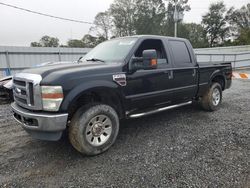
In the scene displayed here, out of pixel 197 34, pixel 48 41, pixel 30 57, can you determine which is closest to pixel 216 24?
pixel 197 34

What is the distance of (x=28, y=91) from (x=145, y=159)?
1.96 meters

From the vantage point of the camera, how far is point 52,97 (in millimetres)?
2541

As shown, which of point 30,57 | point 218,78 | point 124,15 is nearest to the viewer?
point 218,78

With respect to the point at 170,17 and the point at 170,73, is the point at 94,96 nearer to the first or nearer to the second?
the point at 170,73

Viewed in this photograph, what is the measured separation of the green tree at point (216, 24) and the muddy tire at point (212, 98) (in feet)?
197

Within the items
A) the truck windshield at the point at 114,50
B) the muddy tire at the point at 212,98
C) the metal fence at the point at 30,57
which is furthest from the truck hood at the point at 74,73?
the metal fence at the point at 30,57

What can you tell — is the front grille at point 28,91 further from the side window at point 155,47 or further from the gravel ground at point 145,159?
the side window at point 155,47

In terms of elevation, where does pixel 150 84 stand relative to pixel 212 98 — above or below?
above

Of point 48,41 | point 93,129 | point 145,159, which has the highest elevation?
point 48,41

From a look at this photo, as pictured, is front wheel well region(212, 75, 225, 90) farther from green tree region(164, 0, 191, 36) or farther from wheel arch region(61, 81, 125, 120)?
green tree region(164, 0, 191, 36)

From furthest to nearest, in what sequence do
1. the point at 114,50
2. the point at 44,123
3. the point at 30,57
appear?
the point at 30,57 < the point at 114,50 < the point at 44,123

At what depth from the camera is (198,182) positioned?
89.8 inches

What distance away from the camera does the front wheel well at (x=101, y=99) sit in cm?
298

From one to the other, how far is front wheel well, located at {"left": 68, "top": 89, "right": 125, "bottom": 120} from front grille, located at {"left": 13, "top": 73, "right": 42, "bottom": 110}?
53cm
